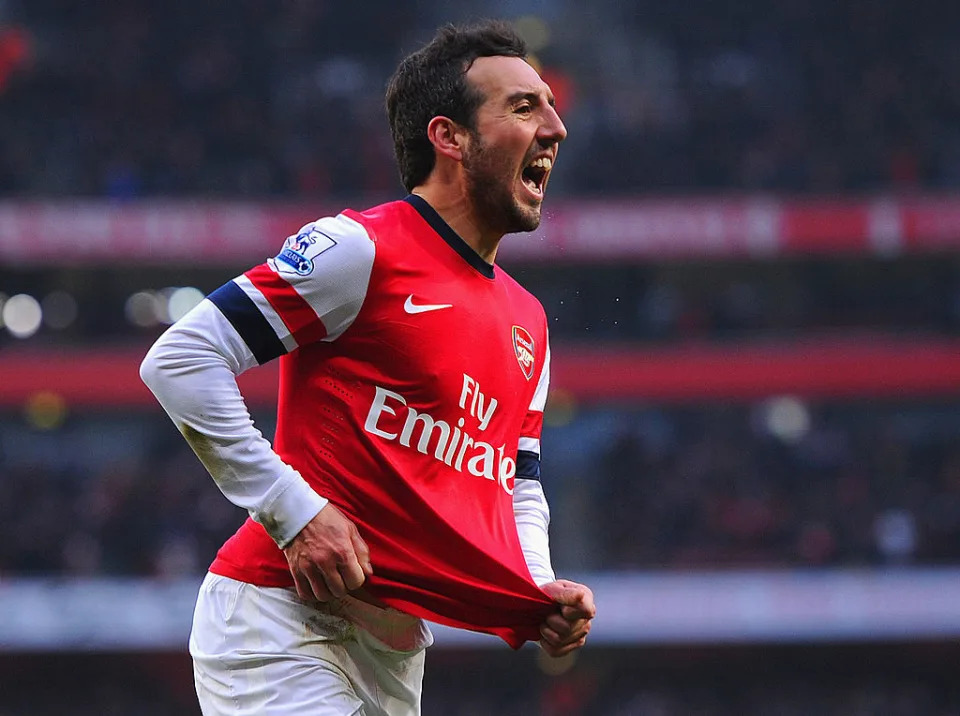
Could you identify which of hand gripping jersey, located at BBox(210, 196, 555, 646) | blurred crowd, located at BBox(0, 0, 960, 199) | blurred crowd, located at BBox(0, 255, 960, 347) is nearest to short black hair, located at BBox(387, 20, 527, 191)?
hand gripping jersey, located at BBox(210, 196, 555, 646)

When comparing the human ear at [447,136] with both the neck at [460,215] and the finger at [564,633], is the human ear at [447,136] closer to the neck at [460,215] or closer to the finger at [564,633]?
the neck at [460,215]

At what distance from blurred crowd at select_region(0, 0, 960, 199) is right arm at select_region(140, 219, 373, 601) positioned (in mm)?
14281

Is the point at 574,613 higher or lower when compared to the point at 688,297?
higher

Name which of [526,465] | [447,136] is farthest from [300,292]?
[526,465]

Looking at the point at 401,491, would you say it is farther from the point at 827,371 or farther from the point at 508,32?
the point at 827,371

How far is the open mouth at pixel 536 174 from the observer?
277 cm

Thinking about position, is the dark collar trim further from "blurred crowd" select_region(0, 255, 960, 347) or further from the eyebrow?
"blurred crowd" select_region(0, 255, 960, 347)

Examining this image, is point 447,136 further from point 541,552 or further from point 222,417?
point 541,552

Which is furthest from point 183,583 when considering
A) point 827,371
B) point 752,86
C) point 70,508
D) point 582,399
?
point 752,86

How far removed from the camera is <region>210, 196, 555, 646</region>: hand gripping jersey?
96.1 inches

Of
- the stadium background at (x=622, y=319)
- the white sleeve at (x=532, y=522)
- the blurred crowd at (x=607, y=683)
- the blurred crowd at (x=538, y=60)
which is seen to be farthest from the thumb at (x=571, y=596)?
the blurred crowd at (x=538, y=60)

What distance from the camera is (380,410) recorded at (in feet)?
8.33

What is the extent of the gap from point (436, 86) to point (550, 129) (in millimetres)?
260

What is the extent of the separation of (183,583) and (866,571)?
728 centimetres
